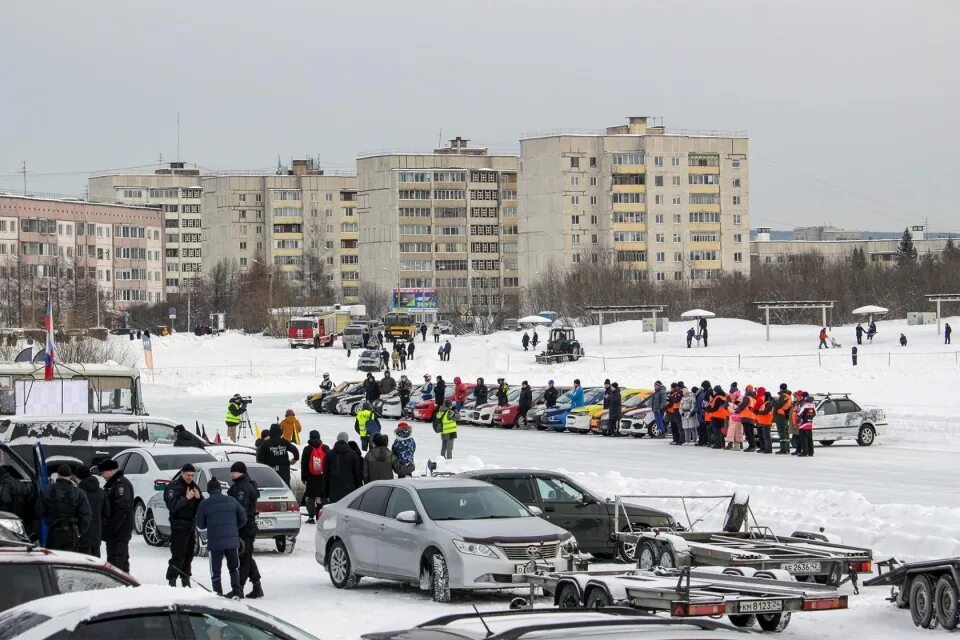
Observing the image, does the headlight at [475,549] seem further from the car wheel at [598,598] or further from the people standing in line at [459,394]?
the people standing in line at [459,394]

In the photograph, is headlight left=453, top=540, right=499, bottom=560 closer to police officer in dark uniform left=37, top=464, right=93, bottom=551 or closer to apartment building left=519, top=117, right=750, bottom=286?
police officer in dark uniform left=37, top=464, right=93, bottom=551

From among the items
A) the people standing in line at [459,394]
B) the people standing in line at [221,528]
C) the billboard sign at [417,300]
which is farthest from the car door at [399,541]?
the billboard sign at [417,300]

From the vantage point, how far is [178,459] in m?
21.6

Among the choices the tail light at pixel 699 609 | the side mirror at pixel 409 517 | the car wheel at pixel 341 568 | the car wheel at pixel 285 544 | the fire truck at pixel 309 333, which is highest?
the fire truck at pixel 309 333

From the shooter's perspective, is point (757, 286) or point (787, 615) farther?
point (757, 286)

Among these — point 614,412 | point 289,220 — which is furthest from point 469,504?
point 289,220

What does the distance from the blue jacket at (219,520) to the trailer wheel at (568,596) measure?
3780 millimetres

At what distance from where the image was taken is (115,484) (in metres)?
15.9

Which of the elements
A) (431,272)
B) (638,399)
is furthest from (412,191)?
(638,399)

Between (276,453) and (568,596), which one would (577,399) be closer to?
(276,453)

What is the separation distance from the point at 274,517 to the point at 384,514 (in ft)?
12.0

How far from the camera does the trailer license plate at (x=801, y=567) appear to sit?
565 inches

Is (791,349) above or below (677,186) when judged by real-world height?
below

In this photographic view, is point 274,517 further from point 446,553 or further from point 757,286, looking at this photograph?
point 757,286
